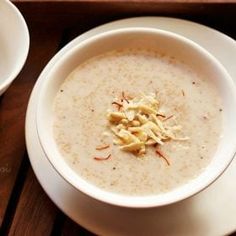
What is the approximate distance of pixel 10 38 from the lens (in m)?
1.12

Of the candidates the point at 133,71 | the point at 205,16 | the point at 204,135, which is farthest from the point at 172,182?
the point at 205,16

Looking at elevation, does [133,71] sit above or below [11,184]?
above

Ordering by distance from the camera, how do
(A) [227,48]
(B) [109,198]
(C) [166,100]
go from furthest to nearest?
(A) [227,48]
(C) [166,100]
(B) [109,198]

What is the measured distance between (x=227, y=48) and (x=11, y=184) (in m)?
0.49

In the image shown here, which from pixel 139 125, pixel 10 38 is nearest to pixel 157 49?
pixel 139 125

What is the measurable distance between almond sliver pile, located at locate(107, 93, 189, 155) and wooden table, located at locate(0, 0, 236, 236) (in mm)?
176

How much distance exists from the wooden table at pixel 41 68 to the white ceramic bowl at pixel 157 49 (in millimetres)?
112

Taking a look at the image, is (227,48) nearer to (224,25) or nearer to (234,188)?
(224,25)

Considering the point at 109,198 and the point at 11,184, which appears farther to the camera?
→ the point at 11,184

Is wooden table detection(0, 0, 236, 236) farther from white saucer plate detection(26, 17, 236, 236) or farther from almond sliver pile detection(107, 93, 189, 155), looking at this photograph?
almond sliver pile detection(107, 93, 189, 155)

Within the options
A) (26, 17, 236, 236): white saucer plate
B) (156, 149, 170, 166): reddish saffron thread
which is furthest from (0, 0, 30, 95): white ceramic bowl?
(156, 149, 170, 166): reddish saffron thread

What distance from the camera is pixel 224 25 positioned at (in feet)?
3.91

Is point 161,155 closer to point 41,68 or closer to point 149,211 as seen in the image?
point 149,211

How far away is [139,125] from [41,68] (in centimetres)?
31
